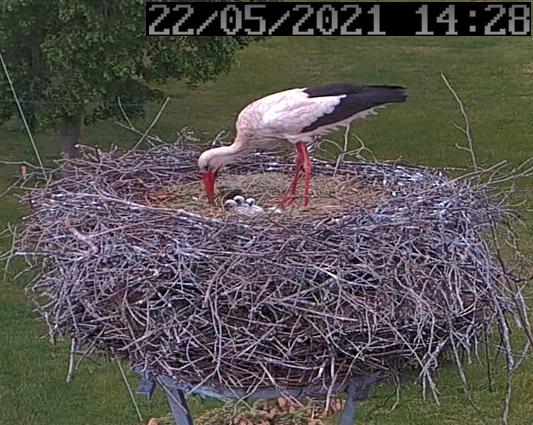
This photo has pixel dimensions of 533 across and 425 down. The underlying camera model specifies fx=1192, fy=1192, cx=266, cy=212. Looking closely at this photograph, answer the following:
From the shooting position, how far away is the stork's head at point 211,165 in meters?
3.29

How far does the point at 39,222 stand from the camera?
10.3ft

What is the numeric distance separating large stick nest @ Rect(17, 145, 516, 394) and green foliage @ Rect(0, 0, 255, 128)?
5.31m

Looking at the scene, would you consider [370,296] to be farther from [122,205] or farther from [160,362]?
[122,205]

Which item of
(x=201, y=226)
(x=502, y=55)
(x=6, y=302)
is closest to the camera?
(x=201, y=226)

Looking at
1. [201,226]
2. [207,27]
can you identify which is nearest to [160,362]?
[201,226]

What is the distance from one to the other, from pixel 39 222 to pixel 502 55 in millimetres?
13089

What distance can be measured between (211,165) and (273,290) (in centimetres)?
79

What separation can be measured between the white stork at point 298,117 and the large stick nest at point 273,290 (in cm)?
32

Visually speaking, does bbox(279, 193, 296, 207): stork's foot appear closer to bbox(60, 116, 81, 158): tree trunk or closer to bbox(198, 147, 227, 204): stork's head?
bbox(198, 147, 227, 204): stork's head
